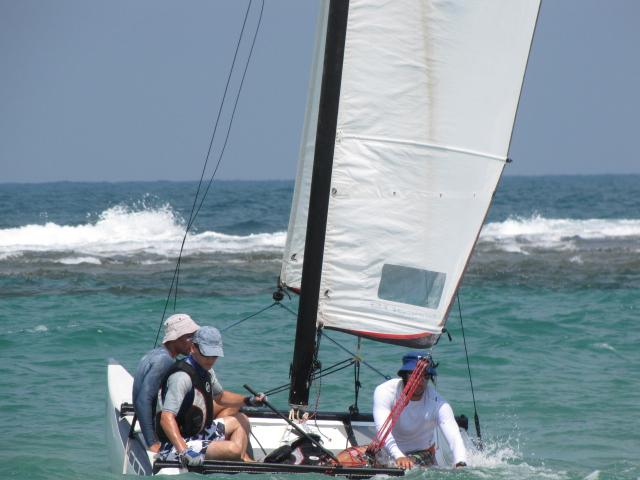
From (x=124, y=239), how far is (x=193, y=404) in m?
19.5

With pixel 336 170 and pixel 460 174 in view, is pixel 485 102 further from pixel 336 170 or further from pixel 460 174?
pixel 336 170

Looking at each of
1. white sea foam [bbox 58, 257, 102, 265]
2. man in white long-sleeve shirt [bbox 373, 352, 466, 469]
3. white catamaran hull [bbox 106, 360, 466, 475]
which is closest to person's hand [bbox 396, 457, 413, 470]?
man in white long-sleeve shirt [bbox 373, 352, 466, 469]

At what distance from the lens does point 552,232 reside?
27.4 meters

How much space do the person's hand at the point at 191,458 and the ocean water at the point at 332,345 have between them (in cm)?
34

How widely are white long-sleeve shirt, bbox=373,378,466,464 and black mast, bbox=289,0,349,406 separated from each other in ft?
1.70

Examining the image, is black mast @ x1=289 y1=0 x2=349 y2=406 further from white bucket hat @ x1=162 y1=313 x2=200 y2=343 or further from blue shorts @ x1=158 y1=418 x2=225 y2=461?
white bucket hat @ x1=162 y1=313 x2=200 y2=343

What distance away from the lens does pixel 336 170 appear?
6.19 meters

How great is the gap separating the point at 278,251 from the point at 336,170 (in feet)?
50.9

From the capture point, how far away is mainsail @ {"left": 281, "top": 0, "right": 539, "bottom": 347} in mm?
6113

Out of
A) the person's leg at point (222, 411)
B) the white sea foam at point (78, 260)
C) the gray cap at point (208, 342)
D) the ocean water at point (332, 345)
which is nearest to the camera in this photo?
the gray cap at point (208, 342)

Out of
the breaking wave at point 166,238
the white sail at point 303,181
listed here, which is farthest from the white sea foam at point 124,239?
the white sail at point 303,181

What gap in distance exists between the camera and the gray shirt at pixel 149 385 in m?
5.88

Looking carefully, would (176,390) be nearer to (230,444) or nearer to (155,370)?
(155,370)

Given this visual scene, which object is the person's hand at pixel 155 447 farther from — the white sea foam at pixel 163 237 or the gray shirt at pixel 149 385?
the white sea foam at pixel 163 237
